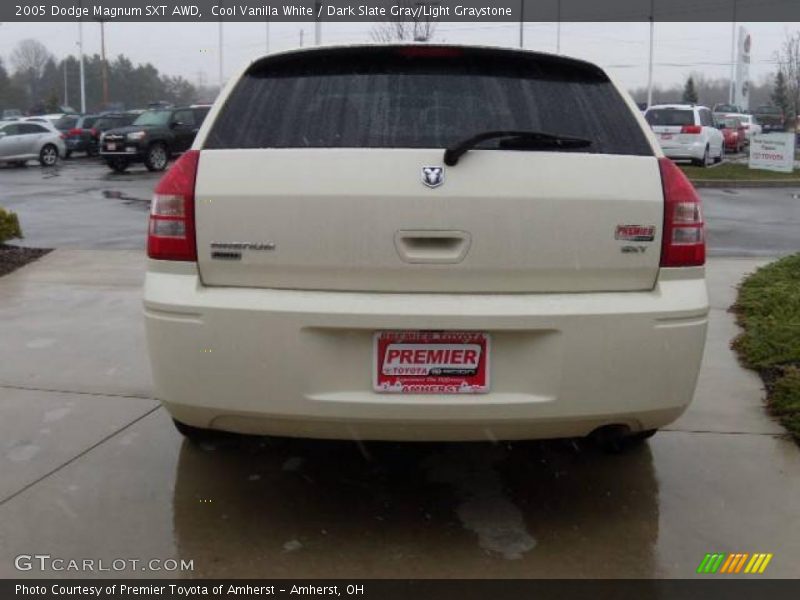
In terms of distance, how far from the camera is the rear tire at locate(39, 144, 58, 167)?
28.1 metres

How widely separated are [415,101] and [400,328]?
2.81ft

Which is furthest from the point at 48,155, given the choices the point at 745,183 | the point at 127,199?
the point at 745,183

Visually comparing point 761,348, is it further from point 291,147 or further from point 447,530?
point 291,147

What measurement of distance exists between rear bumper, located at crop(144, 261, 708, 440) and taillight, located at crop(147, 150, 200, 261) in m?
0.08

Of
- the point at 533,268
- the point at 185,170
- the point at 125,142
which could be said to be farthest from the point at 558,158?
the point at 125,142

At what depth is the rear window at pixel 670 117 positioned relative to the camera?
22141 mm

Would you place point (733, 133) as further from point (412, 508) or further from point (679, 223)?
point (412, 508)

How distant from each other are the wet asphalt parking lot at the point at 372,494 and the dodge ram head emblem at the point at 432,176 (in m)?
1.31

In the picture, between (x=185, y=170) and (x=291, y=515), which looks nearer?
(x=185, y=170)

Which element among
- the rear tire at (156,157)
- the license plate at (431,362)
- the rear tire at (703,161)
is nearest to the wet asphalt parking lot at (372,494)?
the license plate at (431,362)

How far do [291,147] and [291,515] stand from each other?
142 cm

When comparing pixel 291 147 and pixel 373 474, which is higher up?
pixel 291 147

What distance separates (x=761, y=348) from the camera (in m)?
5.32

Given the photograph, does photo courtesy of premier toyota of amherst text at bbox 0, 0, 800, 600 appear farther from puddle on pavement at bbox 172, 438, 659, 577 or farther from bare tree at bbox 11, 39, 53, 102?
bare tree at bbox 11, 39, 53, 102
